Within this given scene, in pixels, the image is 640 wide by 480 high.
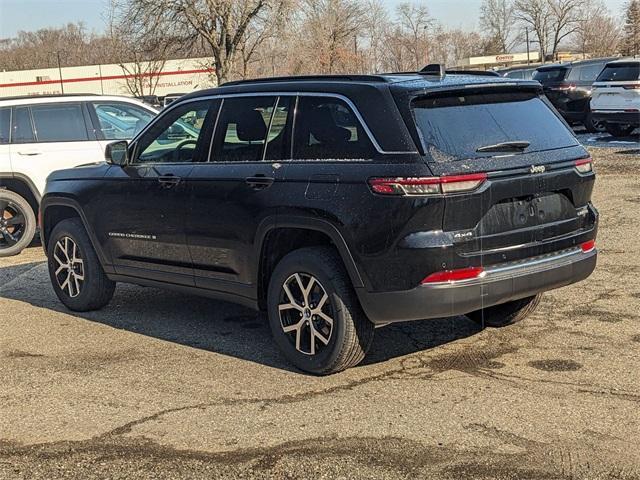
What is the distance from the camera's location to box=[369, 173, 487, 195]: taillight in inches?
174

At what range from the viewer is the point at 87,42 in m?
83.8

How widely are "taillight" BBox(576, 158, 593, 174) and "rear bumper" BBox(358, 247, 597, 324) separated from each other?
0.59 metres

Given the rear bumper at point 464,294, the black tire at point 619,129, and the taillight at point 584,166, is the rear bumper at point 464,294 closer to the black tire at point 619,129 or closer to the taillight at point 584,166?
the taillight at point 584,166

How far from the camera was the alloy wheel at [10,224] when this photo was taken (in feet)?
32.6

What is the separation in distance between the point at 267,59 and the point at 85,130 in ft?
110

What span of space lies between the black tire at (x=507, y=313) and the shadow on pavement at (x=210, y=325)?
99 millimetres

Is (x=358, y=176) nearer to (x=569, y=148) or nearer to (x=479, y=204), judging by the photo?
(x=479, y=204)

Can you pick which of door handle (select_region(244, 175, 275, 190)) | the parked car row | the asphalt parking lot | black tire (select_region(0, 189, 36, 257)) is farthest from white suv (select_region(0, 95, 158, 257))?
the parked car row

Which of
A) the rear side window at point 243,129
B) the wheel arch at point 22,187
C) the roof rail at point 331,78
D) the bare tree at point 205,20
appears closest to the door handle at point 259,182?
the rear side window at point 243,129

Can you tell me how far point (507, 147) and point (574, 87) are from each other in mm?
18248

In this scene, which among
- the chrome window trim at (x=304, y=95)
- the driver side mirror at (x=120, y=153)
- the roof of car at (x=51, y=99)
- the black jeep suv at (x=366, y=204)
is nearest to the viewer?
the black jeep suv at (x=366, y=204)

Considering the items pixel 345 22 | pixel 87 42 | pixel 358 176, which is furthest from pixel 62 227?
pixel 87 42

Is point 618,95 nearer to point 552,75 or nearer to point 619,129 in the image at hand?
point 619,129

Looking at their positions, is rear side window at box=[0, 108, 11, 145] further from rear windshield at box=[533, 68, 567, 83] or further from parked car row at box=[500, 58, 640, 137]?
rear windshield at box=[533, 68, 567, 83]
